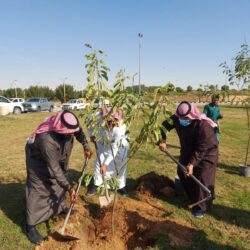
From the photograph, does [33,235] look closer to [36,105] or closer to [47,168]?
[47,168]

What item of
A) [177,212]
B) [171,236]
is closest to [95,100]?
[171,236]

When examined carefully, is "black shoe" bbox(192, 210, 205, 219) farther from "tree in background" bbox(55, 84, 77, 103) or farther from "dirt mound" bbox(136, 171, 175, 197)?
"tree in background" bbox(55, 84, 77, 103)

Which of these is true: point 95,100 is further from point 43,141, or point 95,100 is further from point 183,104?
point 183,104

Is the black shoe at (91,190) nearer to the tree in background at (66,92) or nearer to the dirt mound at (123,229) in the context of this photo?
the dirt mound at (123,229)

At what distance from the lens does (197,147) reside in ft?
14.3

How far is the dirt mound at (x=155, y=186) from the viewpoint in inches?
201

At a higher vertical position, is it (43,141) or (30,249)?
(43,141)

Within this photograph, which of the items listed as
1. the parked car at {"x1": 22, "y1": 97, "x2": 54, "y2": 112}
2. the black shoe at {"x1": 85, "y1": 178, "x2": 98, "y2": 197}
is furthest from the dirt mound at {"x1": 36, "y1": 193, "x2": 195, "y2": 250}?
the parked car at {"x1": 22, "y1": 97, "x2": 54, "y2": 112}

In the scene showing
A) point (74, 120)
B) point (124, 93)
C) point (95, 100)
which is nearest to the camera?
point (124, 93)

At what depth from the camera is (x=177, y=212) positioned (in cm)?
451

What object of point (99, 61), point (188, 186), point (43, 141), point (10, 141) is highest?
point (99, 61)

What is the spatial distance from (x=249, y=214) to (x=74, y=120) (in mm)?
3025

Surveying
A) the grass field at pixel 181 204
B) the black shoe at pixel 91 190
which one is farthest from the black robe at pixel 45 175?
the black shoe at pixel 91 190

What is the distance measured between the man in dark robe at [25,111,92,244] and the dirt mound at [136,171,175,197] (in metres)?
1.47
